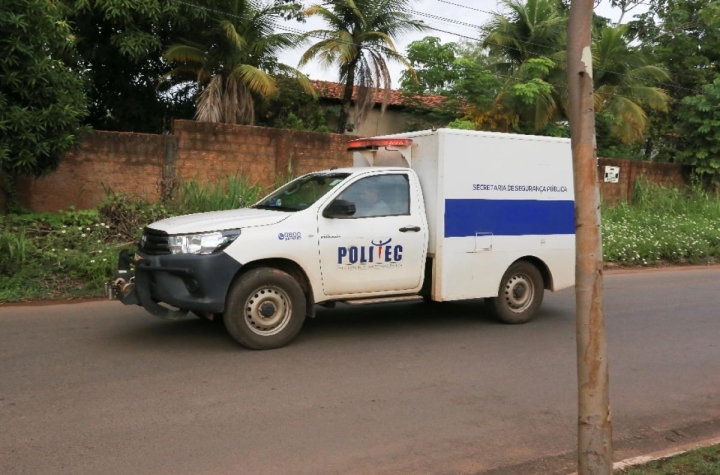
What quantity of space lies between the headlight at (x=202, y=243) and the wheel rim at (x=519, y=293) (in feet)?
12.2

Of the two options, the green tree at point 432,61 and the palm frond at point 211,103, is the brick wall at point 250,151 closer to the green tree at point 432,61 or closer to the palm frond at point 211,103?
the palm frond at point 211,103

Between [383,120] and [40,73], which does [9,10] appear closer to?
[40,73]

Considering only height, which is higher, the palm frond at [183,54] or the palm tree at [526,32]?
the palm tree at [526,32]

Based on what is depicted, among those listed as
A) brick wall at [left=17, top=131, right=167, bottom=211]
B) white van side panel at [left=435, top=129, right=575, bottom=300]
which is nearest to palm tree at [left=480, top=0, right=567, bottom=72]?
brick wall at [left=17, top=131, right=167, bottom=211]

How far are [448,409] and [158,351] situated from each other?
2.97 meters

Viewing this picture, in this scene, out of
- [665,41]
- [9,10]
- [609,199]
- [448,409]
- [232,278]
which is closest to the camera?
[448,409]

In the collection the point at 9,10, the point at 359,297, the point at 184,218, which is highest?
the point at 9,10

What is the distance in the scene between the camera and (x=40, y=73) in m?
10.3

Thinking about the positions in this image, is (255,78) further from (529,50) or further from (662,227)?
(662,227)

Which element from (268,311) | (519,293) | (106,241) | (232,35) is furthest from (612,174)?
(268,311)

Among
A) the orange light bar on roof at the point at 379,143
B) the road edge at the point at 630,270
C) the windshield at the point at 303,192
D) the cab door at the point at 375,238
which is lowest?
the road edge at the point at 630,270

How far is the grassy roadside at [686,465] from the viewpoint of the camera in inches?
175

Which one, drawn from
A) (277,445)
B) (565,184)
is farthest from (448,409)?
(565,184)

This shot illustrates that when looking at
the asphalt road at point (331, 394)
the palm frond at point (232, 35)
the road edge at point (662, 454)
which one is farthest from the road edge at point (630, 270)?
the palm frond at point (232, 35)
